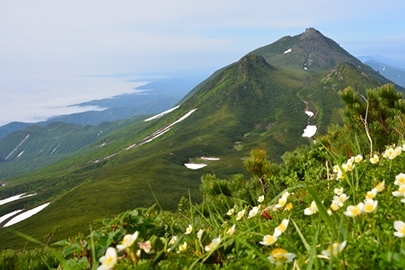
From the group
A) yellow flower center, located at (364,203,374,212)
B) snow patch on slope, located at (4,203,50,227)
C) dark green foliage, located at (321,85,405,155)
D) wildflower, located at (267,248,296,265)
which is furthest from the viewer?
snow patch on slope, located at (4,203,50,227)

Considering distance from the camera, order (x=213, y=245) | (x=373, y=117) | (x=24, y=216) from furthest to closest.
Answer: (x=24, y=216) → (x=373, y=117) → (x=213, y=245)

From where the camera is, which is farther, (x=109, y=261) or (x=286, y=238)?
(x=286, y=238)

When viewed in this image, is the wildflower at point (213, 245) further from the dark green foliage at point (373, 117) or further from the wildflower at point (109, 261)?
the dark green foliage at point (373, 117)

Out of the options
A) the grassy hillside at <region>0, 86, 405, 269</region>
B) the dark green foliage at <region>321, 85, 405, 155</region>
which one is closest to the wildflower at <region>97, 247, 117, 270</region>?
the grassy hillside at <region>0, 86, 405, 269</region>

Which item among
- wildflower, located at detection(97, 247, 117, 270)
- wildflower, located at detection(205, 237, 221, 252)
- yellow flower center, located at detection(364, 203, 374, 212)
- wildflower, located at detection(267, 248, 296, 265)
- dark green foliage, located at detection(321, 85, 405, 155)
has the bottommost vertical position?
dark green foliage, located at detection(321, 85, 405, 155)

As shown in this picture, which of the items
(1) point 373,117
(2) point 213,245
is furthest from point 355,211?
(1) point 373,117

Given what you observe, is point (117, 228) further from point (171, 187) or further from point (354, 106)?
point (171, 187)

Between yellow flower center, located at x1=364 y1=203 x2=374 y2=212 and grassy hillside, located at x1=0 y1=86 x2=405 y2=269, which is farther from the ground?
yellow flower center, located at x1=364 y1=203 x2=374 y2=212

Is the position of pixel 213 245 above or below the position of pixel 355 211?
below

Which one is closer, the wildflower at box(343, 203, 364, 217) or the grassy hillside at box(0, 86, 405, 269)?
the grassy hillside at box(0, 86, 405, 269)

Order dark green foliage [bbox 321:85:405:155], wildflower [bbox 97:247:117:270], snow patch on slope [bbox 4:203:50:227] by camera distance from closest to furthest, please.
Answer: wildflower [bbox 97:247:117:270] < dark green foliage [bbox 321:85:405:155] < snow patch on slope [bbox 4:203:50:227]

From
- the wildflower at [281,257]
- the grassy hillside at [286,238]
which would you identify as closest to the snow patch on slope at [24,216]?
the grassy hillside at [286,238]

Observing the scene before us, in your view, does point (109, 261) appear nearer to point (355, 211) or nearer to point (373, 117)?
point (355, 211)

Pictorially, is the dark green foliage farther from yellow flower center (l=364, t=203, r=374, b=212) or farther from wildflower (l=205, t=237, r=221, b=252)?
wildflower (l=205, t=237, r=221, b=252)
